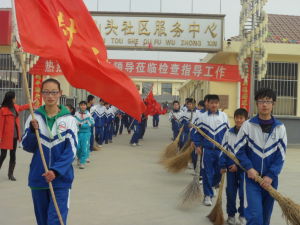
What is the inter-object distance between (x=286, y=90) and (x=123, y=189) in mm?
9752

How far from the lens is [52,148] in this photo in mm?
3426

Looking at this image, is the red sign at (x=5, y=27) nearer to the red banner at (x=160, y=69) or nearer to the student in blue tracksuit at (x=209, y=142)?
the red banner at (x=160, y=69)

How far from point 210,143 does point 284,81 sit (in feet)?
31.5

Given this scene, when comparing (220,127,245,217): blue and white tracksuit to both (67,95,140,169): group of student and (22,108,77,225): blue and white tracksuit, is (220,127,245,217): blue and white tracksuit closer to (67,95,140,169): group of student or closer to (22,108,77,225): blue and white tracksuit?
(22,108,77,225): blue and white tracksuit

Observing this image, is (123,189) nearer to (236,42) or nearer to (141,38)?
(141,38)

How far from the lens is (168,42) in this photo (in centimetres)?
1373

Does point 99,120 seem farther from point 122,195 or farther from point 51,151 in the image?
point 51,151

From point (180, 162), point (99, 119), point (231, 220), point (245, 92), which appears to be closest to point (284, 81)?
point (245, 92)

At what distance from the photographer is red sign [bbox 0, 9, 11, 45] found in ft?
46.5

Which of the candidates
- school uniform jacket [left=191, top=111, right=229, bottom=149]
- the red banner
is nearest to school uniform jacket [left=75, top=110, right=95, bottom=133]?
school uniform jacket [left=191, top=111, right=229, bottom=149]

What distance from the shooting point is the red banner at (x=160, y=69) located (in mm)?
13312

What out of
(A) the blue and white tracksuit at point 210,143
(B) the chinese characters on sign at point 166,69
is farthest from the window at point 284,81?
(A) the blue and white tracksuit at point 210,143

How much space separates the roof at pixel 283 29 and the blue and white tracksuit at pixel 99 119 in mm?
5636

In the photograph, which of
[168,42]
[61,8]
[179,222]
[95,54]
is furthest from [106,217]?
[168,42]
